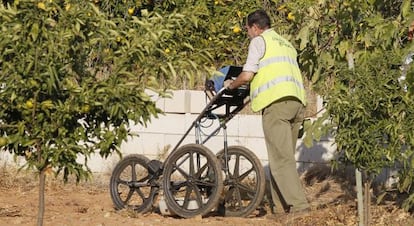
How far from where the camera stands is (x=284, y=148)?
8.17 metres

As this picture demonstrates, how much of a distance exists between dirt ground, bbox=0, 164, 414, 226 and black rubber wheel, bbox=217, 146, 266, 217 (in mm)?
141

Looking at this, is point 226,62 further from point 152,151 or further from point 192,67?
point 192,67

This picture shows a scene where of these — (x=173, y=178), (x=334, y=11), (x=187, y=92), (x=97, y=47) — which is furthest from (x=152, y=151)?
(x=97, y=47)

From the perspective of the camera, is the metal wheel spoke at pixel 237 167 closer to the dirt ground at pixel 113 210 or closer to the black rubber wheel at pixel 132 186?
the dirt ground at pixel 113 210

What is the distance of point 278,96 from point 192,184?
1.10 m

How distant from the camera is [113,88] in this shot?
5.39 metres

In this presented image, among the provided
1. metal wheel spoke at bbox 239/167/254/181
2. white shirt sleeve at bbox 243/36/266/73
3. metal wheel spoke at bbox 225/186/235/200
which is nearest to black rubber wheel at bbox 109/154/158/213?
metal wheel spoke at bbox 225/186/235/200

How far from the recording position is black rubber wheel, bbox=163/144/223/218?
825cm

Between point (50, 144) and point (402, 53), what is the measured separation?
3.11 metres

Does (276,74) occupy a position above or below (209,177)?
→ above

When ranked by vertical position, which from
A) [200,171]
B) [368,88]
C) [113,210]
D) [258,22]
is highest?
[258,22]

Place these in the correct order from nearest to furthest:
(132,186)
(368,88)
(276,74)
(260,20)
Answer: (368,88), (276,74), (260,20), (132,186)

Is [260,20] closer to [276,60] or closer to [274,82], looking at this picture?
[276,60]

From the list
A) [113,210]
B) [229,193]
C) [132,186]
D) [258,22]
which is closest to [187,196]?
[229,193]
